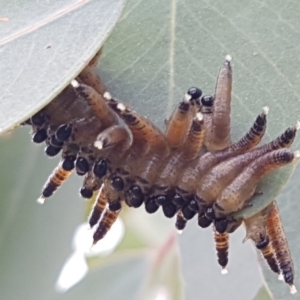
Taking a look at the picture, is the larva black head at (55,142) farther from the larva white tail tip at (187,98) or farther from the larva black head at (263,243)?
the larva black head at (263,243)

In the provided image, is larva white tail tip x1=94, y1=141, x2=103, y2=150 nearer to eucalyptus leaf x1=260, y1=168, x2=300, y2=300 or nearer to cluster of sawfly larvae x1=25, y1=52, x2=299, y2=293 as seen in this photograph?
cluster of sawfly larvae x1=25, y1=52, x2=299, y2=293

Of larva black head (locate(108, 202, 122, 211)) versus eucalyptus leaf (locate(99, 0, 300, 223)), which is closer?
eucalyptus leaf (locate(99, 0, 300, 223))

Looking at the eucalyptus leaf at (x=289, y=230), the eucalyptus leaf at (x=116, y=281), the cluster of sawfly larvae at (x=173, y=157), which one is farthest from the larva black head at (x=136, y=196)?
the eucalyptus leaf at (x=116, y=281)

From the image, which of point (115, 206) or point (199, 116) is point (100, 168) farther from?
point (199, 116)

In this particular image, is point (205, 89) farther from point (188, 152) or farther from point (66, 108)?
point (66, 108)

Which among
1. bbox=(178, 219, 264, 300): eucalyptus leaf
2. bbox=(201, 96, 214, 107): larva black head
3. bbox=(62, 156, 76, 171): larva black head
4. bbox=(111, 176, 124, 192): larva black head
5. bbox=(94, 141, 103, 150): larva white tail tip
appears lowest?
bbox=(178, 219, 264, 300): eucalyptus leaf

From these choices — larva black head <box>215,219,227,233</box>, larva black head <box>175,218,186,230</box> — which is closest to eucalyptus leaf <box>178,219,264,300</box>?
larva black head <box>175,218,186,230</box>
